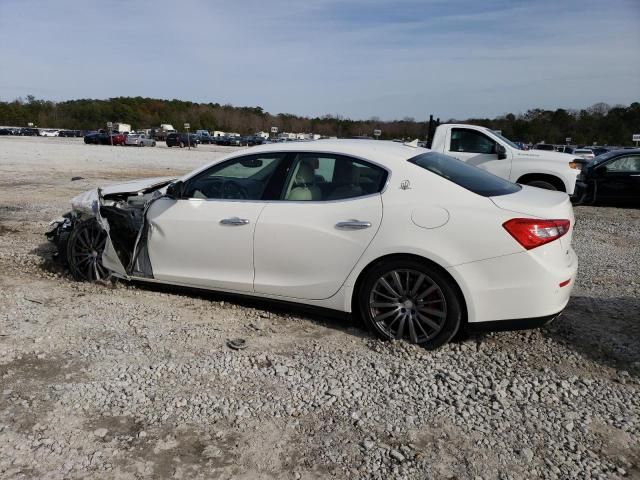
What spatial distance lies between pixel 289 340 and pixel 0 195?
10879mm

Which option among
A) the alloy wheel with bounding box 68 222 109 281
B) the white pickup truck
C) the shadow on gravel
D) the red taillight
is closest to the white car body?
the white pickup truck

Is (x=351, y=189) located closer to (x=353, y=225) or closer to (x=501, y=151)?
(x=353, y=225)

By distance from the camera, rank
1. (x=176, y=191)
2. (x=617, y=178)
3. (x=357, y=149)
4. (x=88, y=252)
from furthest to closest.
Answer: (x=617, y=178) → (x=88, y=252) → (x=176, y=191) → (x=357, y=149)

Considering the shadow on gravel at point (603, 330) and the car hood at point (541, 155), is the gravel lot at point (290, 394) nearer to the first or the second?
the shadow on gravel at point (603, 330)

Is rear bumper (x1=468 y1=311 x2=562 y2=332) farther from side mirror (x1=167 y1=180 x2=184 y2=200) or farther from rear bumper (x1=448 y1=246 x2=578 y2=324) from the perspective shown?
side mirror (x1=167 y1=180 x2=184 y2=200)

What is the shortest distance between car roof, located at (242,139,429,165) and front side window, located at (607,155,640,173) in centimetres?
979

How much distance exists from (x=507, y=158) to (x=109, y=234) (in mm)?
8420

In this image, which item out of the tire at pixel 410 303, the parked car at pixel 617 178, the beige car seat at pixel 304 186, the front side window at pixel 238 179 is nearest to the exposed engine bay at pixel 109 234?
the front side window at pixel 238 179

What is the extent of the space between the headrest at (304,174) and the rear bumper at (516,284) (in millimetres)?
1430

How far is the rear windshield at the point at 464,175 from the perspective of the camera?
4133 mm

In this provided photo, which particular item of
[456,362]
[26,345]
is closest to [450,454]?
[456,362]

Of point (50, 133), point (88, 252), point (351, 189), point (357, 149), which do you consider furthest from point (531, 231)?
point (50, 133)

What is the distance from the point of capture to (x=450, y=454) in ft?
9.38

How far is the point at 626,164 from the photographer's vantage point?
12.5 m
